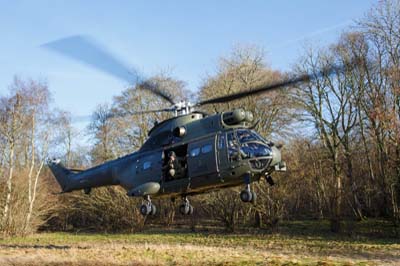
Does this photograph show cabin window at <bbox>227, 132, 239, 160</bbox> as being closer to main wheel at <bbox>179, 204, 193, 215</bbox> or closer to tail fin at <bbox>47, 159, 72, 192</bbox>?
main wheel at <bbox>179, 204, 193, 215</bbox>

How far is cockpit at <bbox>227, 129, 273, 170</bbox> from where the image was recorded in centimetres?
1200

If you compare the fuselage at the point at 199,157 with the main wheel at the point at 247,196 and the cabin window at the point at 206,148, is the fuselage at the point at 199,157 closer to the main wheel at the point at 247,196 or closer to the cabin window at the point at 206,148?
the cabin window at the point at 206,148

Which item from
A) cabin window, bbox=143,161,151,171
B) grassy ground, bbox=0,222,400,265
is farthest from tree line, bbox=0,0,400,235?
cabin window, bbox=143,161,151,171

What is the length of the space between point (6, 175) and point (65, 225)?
10.1 m

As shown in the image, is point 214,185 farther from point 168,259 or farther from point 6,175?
point 6,175

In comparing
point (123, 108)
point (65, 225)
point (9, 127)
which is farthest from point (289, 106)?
point (65, 225)

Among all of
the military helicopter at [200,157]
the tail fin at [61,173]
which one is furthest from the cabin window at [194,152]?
the tail fin at [61,173]

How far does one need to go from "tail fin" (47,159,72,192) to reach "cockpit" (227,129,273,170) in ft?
29.2

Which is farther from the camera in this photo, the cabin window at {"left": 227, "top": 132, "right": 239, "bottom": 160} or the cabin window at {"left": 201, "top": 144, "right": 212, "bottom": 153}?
the cabin window at {"left": 201, "top": 144, "right": 212, "bottom": 153}

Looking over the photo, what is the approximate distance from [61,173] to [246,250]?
8.91 m

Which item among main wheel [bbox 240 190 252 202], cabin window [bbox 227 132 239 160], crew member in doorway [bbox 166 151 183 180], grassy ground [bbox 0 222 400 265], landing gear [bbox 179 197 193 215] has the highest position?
cabin window [bbox 227 132 239 160]

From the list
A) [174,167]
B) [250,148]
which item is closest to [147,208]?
[174,167]

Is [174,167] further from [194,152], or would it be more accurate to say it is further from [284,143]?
[284,143]

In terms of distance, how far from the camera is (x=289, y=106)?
30.4 meters
